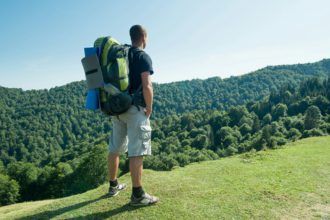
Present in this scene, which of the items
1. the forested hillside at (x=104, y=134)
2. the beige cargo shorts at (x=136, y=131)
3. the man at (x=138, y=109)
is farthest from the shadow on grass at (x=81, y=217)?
the forested hillside at (x=104, y=134)

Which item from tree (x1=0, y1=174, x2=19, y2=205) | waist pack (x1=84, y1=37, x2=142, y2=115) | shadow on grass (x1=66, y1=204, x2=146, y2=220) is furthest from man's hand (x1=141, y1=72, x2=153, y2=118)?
tree (x1=0, y1=174, x2=19, y2=205)

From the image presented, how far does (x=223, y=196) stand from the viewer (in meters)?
6.67

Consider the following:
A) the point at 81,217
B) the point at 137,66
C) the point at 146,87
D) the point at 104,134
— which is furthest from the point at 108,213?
the point at 104,134

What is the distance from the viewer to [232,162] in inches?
390

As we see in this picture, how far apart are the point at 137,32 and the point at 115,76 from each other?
873 millimetres

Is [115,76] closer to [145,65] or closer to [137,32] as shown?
[145,65]

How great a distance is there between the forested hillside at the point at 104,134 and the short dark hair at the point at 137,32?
3676cm

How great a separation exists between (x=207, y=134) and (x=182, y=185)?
3917 inches

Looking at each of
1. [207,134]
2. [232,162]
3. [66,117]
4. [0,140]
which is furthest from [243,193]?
[66,117]

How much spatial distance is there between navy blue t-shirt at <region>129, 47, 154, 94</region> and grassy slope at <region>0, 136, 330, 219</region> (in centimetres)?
224

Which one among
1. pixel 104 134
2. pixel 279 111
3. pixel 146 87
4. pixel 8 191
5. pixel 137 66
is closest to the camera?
pixel 146 87

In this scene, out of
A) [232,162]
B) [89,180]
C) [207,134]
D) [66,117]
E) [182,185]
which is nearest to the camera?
[182,185]

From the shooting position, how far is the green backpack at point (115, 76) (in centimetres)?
568

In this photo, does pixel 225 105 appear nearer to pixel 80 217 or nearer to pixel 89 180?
pixel 89 180
